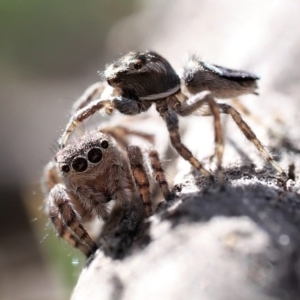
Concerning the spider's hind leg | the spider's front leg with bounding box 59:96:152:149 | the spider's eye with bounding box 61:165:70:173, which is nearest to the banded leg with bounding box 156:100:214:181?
the spider's hind leg

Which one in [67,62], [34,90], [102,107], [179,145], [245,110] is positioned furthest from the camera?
[67,62]

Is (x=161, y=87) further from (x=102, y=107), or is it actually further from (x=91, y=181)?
(x=91, y=181)

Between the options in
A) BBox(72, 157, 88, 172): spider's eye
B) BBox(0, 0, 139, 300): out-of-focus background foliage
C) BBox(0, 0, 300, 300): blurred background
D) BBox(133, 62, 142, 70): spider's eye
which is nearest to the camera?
BBox(72, 157, 88, 172): spider's eye

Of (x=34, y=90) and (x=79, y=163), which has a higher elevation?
(x=34, y=90)

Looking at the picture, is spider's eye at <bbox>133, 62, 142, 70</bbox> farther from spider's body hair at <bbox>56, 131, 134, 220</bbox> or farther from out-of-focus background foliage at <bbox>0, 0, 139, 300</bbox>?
out-of-focus background foliage at <bbox>0, 0, 139, 300</bbox>

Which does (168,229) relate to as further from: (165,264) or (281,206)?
(281,206)

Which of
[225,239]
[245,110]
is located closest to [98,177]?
[225,239]

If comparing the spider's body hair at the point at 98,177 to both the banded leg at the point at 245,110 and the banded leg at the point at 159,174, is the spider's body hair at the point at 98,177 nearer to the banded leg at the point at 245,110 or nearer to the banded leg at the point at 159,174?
the banded leg at the point at 159,174

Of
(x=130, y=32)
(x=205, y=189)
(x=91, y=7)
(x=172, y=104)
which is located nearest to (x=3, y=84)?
(x=91, y=7)
